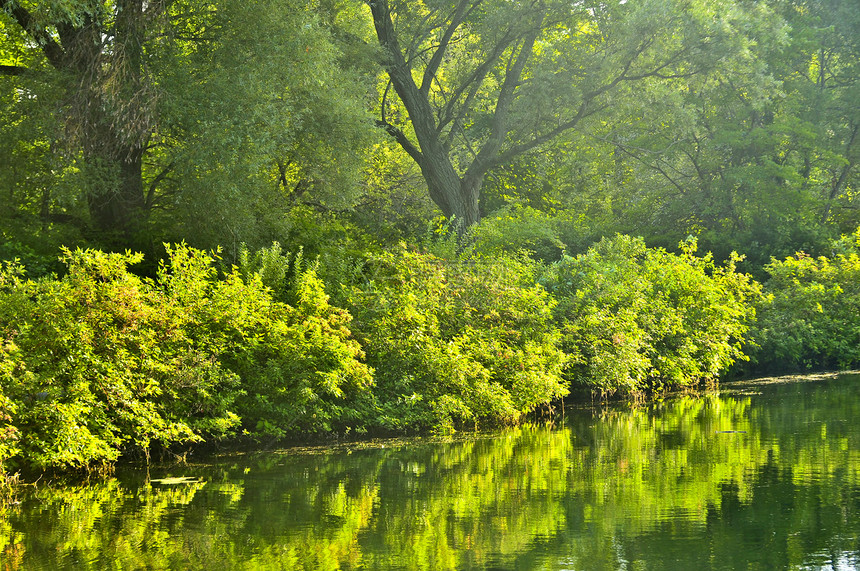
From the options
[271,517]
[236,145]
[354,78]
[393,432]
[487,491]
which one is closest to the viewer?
[271,517]

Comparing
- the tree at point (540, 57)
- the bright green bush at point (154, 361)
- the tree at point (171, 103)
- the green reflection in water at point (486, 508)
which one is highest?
the tree at point (540, 57)

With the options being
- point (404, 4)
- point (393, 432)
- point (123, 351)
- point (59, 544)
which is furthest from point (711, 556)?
point (404, 4)

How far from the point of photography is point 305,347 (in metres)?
12.2

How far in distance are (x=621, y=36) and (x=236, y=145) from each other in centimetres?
1256

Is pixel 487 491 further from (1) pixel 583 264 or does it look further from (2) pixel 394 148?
(2) pixel 394 148

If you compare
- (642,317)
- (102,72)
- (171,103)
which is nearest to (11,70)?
(102,72)

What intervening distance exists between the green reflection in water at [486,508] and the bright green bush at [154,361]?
55 centimetres

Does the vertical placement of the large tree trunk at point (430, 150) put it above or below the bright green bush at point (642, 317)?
above

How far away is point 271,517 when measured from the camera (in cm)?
780

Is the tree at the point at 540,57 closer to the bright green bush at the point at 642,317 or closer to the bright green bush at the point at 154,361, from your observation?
the bright green bush at the point at 642,317

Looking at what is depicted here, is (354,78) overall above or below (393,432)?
above

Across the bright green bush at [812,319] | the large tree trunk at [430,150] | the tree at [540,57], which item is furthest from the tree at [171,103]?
the bright green bush at [812,319]

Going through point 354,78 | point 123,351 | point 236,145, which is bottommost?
point 123,351

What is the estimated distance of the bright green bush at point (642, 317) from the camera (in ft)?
54.9
